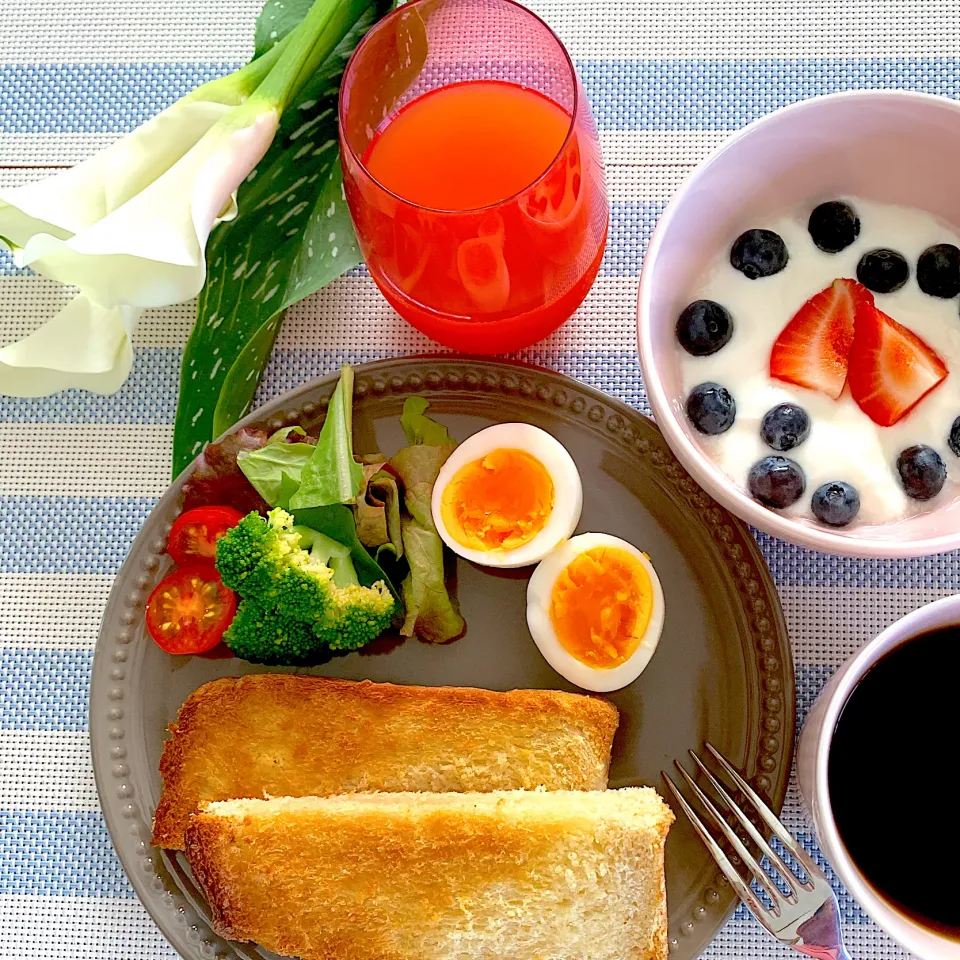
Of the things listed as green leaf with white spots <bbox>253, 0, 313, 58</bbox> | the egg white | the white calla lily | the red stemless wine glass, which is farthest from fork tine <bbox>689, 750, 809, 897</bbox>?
green leaf with white spots <bbox>253, 0, 313, 58</bbox>

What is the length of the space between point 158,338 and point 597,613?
0.89 m

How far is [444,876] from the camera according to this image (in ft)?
4.80

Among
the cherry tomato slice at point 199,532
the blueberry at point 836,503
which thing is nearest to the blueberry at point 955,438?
the blueberry at point 836,503

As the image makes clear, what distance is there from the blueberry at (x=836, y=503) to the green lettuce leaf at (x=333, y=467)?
→ 67 centimetres

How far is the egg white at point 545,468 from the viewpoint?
1.57 m

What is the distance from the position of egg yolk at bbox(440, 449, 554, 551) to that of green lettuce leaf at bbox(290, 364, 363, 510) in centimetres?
15

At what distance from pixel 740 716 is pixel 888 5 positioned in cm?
124

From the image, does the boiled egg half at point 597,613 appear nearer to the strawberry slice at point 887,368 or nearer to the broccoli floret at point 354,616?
the broccoli floret at point 354,616

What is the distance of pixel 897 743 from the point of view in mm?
1475

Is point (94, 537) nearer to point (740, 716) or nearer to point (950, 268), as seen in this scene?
point (740, 716)

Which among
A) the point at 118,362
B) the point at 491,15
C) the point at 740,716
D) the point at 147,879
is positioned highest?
the point at 491,15

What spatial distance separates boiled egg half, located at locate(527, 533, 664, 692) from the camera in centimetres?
156

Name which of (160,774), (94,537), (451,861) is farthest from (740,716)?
(94,537)

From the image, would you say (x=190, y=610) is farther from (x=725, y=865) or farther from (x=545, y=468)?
(x=725, y=865)
